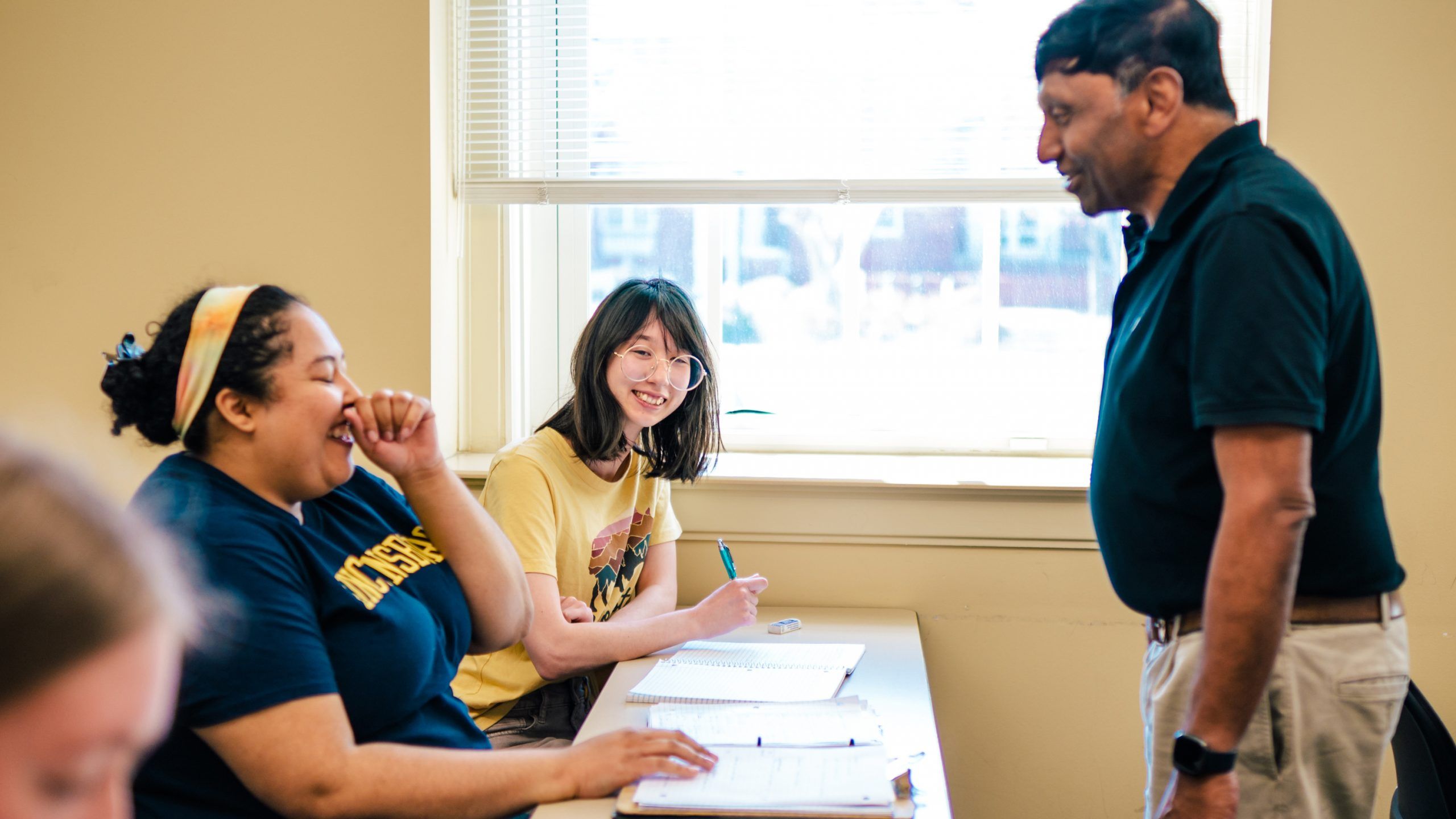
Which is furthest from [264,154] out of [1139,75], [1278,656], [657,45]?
[1278,656]

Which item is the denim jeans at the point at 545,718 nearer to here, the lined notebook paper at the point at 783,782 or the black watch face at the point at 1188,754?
the lined notebook paper at the point at 783,782

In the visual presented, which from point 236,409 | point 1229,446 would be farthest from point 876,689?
→ point 236,409

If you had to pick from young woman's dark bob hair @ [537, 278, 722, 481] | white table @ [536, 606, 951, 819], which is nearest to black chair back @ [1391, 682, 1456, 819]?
white table @ [536, 606, 951, 819]

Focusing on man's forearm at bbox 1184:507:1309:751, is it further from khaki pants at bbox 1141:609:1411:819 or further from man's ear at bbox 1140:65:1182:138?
man's ear at bbox 1140:65:1182:138

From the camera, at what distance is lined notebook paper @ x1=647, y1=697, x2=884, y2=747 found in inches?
54.7

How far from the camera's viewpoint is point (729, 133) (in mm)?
2436

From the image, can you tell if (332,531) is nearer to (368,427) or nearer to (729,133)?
(368,427)

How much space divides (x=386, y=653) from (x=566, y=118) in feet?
5.16

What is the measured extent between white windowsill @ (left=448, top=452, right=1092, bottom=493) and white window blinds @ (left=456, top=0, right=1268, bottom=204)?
0.61 meters

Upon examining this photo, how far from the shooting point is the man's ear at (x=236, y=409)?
124 cm

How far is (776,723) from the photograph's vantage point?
4.79 ft

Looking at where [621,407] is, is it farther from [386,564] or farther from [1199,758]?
[1199,758]

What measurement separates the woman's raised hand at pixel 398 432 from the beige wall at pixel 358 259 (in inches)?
37.7

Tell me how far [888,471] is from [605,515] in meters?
0.71
